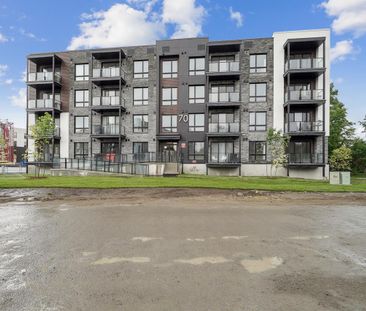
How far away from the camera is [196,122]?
3038cm

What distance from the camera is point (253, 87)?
1168 inches

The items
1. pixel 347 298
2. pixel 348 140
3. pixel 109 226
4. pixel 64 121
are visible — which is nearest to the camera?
pixel 347 298

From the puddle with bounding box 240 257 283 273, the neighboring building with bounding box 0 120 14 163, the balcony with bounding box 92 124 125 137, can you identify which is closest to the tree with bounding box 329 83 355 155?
the balcony with bounding box 92 124 125 137

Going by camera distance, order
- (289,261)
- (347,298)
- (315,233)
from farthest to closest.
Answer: (315,233)
(289,261)
(347,298)

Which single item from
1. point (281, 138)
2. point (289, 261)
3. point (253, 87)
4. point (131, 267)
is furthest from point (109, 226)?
point (253, 87)

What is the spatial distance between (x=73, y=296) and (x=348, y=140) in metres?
53.5

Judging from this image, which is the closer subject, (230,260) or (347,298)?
(347,298)

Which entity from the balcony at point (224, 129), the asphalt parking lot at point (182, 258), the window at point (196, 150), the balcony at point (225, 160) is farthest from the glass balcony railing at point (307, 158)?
the asphalt parking lot at point (182, 258)

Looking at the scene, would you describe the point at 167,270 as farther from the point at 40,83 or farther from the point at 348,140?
the point at 348,140

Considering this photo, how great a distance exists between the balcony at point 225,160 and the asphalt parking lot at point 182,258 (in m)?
17.2

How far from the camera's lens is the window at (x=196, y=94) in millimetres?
30462

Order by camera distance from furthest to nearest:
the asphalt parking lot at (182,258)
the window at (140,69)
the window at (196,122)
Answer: the window at (140,69), the window at (196,122), the asphalt parking lot at (182,258)

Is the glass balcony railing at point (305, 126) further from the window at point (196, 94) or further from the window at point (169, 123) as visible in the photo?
the window at point (169, 123)

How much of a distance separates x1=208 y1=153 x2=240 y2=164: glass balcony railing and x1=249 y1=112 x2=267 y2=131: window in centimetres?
373
